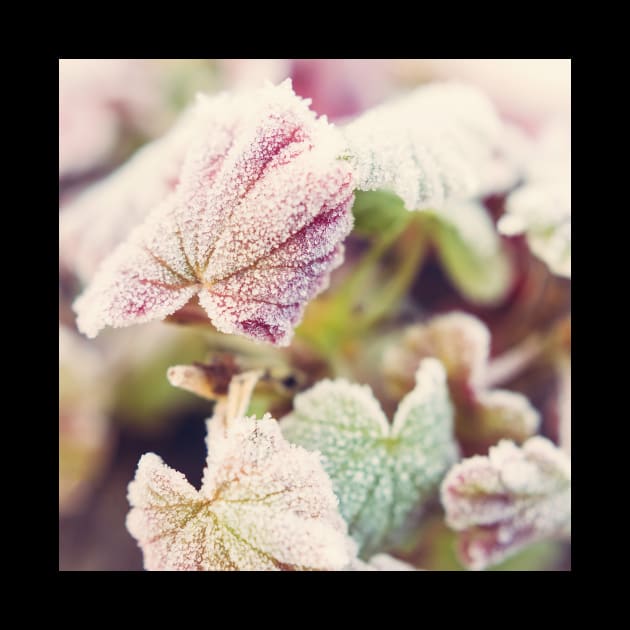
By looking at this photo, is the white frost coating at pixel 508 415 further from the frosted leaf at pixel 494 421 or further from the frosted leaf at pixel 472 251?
the frosted leaf at pixel 472 251

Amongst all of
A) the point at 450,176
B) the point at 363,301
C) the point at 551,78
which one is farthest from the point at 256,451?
the point at 551,78

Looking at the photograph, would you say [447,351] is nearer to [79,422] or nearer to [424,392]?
[424,392]

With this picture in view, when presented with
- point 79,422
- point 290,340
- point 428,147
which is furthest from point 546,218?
point 79,422

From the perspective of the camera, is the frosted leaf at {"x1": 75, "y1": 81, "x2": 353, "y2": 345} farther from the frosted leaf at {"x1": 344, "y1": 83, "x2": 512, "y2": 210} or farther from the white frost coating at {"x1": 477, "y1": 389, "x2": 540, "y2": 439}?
the white frost coating at {"x1": 477, "y1": 389, "x2": 540, "y2": 439}

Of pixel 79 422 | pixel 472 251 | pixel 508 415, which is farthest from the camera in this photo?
pixel 79 422

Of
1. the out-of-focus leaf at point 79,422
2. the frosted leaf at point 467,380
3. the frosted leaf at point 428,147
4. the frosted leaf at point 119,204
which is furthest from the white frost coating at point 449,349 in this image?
the out-of-focus leaf at point 79,422

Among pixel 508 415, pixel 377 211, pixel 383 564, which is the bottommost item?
pixel 383 564
